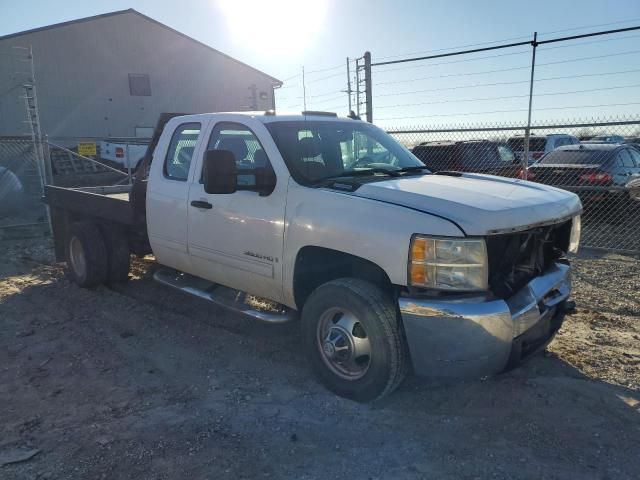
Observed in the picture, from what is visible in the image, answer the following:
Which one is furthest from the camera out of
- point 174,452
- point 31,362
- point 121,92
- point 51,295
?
point 121,92

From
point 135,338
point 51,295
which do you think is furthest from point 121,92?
point 135,338

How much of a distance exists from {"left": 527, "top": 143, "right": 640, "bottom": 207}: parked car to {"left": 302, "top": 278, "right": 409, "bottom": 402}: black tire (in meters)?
7.61

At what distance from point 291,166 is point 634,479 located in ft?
9.34

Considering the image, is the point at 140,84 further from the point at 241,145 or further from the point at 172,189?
the point at 241,145

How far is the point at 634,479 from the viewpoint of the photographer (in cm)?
271

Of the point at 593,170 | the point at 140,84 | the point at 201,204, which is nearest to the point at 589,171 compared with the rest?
the point at 593,170

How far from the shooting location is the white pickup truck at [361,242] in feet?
10.0

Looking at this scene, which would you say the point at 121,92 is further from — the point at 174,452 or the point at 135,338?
the point at 174,452

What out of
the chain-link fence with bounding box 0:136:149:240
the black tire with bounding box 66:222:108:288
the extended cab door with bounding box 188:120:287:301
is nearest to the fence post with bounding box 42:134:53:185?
the chain-link fence with bounding box 0:136:149:240

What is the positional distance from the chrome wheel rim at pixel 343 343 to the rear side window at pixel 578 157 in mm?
8355

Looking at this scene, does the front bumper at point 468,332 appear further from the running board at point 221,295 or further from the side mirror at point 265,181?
the side mirror at point 265,181

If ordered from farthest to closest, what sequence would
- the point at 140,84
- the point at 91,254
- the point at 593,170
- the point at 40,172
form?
the point at 140,84
the point at 593,170
the point at 40,172
the point at 91,254

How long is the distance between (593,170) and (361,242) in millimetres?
8212

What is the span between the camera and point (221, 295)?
4766 millimetres
